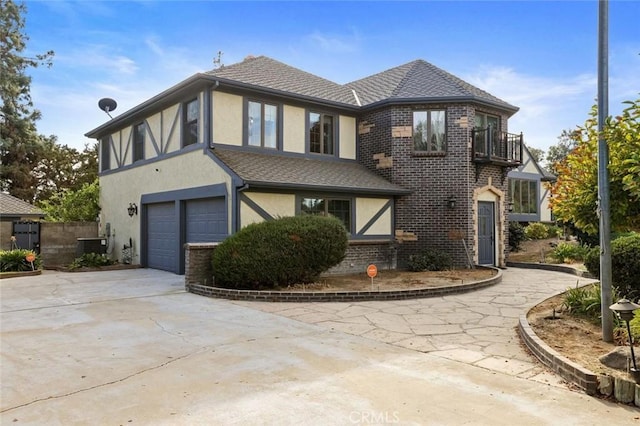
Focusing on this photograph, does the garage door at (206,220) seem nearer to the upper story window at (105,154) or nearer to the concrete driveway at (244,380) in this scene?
the concrete driveway at (244,380)

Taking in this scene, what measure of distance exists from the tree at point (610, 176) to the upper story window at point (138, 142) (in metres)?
13.5

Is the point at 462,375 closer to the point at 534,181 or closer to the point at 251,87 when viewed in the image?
the point at 251,87

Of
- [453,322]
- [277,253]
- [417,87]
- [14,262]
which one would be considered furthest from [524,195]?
[14,262]

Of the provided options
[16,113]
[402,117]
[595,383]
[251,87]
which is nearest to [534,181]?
[402,117]

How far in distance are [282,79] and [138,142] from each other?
5.90 m

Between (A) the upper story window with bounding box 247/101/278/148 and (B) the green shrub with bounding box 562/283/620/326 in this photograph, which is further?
(A) the upper story window with bounding box 247/101/278/148

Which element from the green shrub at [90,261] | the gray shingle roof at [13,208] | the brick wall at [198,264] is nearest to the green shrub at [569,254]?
the brick wall at [198,264]

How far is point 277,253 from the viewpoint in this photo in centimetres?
951

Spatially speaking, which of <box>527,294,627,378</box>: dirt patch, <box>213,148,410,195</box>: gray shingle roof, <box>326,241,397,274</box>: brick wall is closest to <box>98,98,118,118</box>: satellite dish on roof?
<box>213,148,410,195</box>: gray shingle roof

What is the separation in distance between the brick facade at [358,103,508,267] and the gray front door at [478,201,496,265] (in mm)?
558

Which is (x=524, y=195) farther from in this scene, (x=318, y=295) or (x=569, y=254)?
(x=318, y=295)

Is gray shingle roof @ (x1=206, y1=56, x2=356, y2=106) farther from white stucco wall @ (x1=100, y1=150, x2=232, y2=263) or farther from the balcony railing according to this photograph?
the balcony railing

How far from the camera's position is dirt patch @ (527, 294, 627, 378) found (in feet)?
15.0

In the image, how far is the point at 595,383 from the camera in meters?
4.01
